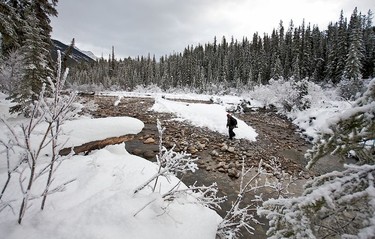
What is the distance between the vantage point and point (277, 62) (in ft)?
168

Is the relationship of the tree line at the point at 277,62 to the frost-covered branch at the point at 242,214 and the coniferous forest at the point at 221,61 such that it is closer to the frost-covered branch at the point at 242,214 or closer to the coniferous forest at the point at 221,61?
the coniferous forest at the point at 221,61

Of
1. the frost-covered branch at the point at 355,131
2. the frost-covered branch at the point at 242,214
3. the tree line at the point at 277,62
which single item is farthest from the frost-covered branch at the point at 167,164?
the tree line at the point at 277,62

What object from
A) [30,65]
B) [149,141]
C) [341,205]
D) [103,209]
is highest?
[30,65]

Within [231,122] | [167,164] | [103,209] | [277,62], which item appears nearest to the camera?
[103,209]

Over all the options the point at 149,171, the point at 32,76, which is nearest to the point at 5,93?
the point at 32,76

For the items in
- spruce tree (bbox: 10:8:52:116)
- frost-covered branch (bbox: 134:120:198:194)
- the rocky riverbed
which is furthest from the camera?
spruce tree (bbox: 10:8:52:116)

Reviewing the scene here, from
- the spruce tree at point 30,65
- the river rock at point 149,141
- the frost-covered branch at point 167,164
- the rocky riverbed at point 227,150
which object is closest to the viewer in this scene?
the frost-covered branch at point 167,164

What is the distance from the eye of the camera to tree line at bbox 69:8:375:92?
3969cm

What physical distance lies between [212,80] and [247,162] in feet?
197

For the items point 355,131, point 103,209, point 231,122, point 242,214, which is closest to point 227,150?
point 231,122

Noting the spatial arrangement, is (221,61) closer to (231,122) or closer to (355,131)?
(231,122)

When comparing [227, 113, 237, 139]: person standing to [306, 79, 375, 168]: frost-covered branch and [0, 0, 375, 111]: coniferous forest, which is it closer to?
[0, 0, 375, 111]: coniferous forest

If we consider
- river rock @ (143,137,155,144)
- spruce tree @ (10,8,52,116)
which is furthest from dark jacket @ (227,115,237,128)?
spruce tree @ (10,8,52,116)

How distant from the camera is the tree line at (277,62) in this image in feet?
130
